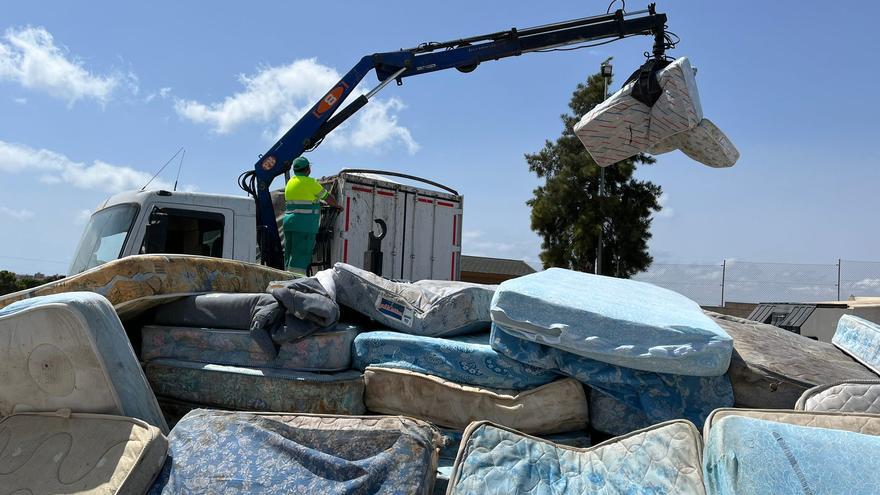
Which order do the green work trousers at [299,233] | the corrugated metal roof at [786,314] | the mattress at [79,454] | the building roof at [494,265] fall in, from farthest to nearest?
the building roof at [494,265], the corrugated metal roof at [786,314], the green work trousers at [299,233], the mattress at [79,454]

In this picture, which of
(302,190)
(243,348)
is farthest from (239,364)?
(302,190)

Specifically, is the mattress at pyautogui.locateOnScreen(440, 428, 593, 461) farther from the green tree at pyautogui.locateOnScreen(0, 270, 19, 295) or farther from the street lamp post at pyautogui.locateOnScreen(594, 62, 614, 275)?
the green tree at pyautogui.locateOnScreen(0, 270, 19, 295)

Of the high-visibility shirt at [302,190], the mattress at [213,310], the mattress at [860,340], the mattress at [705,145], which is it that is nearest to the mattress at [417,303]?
the mattress at [213,310]

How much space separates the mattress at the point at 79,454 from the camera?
2104 millimetres

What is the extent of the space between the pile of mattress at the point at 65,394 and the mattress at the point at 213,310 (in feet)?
1.75

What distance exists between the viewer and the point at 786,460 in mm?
1842

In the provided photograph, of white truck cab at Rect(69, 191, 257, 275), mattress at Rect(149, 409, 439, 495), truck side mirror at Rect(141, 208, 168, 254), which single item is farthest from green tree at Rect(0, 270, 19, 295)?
mattress at Rect(149, 409, 439, 495)

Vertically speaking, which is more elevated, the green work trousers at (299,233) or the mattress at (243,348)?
the green work trousers at (299,233)

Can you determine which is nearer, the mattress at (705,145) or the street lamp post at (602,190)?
the mattress at (705,145)

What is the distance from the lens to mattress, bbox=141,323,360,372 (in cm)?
285

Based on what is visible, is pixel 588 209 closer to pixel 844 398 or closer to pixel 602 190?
pixel 602 190

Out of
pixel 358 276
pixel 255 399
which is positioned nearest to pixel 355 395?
→ pixel 255 399

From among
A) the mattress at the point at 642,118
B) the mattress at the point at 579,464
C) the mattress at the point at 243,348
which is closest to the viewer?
the mattress at the point at 579,464

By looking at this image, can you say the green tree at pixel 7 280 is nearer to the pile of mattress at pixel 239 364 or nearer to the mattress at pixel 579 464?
the pile of mattress at pixel 239 364
